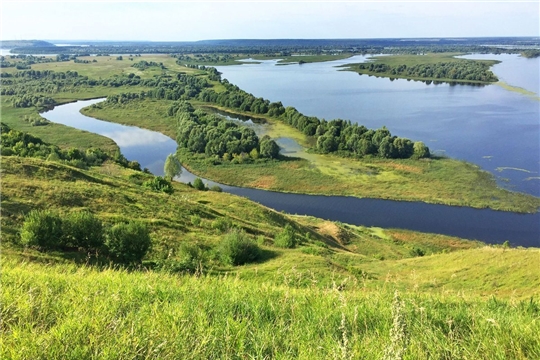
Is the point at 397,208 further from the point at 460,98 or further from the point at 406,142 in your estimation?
the point at 460,98

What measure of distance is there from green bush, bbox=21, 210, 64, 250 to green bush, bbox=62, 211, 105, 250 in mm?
292

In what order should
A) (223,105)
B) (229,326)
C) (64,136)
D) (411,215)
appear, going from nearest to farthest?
(229,326)
(411,215)
(64,136)
(223,105)

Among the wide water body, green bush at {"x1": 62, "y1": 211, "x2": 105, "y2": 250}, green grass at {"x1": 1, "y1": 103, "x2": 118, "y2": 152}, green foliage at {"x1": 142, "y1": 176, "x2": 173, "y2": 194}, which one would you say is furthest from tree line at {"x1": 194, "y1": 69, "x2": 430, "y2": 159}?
green bush at {"x1": 62, "y1": 211, "x2": 105, "y2": 250}

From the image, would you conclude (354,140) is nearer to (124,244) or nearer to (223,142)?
(223,142)

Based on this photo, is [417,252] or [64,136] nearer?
[417,252]

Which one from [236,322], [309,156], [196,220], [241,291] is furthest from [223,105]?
[236,322]

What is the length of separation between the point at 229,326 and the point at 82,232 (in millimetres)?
13342

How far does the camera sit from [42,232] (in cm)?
1444

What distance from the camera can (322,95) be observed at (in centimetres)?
12088

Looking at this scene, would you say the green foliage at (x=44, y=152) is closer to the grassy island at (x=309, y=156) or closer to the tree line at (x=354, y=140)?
the grassy island at (x=309, y=156)

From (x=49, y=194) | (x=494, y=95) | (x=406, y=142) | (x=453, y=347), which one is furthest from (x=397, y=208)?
(x=494, y=95)

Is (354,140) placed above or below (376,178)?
above

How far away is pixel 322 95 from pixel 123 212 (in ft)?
350

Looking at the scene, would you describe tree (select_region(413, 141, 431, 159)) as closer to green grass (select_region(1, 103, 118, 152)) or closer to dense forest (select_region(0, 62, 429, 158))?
dense forest (select_region(0, 62, 429, 158))
